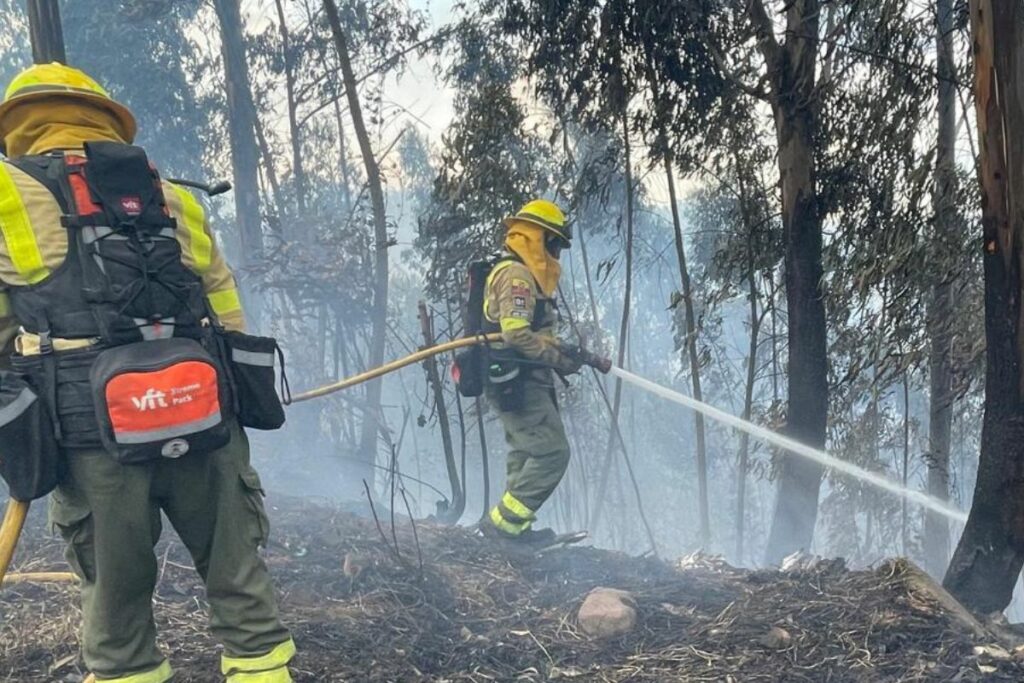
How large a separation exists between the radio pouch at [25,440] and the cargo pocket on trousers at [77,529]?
0.35 ft

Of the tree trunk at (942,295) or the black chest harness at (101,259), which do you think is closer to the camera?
the black chest harness at (101,259)

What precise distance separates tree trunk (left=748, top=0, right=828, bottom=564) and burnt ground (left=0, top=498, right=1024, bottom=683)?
2.15 meters

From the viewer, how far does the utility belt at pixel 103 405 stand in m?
2.32

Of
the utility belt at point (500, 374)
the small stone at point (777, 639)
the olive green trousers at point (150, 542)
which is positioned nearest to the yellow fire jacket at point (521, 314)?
the utility belt at point (500, 374)

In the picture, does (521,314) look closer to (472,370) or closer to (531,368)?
(531,368)

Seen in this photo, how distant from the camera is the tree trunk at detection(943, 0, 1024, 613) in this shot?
3.58 meters

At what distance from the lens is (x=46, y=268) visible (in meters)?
2.41

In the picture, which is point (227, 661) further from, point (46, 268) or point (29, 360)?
point (46, 268)

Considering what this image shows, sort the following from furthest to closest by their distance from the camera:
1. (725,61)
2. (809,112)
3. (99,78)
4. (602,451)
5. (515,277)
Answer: (602,451), (99,78), (725,61), (809,112), (515,277)

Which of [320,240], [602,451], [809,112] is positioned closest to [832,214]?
[809,112]

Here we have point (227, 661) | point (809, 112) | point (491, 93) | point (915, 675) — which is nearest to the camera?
point (227, 661)

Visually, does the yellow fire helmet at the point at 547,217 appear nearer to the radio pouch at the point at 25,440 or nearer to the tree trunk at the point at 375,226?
the tree trunk at the point at 375,226

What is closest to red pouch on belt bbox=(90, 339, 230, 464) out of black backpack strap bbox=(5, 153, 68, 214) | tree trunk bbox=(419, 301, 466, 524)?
black backpack strap bbox=(5, 153, 68, 214)

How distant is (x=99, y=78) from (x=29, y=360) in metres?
21.6
